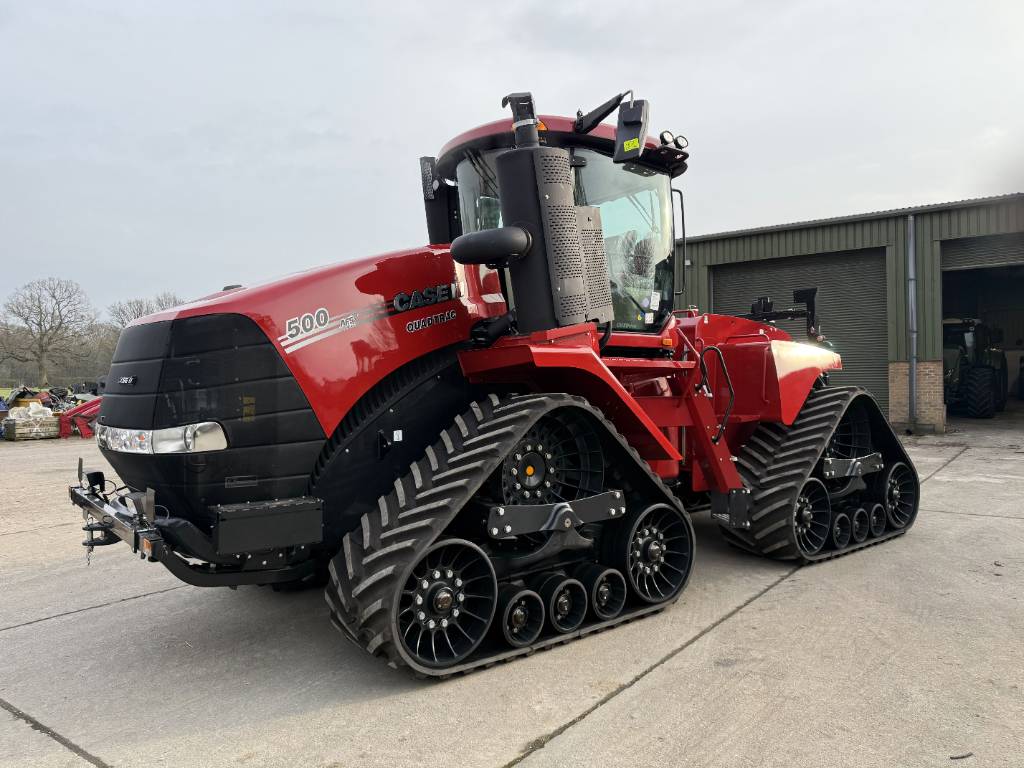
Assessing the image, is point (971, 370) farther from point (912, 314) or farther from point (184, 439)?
point (184, 439)

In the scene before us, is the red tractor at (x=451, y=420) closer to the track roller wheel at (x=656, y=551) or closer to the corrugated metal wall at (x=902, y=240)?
the track roller wheel at (x=656, y=551)

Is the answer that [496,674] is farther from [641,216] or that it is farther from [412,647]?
[641,216]

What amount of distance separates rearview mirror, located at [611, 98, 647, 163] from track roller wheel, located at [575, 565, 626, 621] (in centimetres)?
215

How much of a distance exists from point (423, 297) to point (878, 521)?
4.48 metres

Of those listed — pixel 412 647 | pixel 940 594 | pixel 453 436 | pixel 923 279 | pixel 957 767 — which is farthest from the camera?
pixel 923 279

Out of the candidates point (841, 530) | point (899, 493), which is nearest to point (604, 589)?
point (841, 530)

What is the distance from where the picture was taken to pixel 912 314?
15.9m

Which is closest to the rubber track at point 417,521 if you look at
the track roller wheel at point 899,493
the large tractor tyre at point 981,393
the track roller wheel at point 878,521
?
the track roller wheel at point 878,521

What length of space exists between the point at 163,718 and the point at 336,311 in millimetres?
1892

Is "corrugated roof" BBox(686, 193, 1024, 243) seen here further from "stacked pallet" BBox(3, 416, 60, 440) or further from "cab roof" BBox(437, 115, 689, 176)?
"stacked pallet" BBox(3, 416, 60, 440)

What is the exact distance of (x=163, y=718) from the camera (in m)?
3.13

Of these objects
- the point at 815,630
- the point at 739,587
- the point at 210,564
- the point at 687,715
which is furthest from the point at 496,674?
the point at 739,587

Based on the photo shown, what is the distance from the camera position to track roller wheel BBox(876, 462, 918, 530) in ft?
20.5

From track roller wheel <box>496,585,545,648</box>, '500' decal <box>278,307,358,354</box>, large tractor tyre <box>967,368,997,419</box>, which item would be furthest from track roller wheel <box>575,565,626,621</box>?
large tractor tyre <box>967,368,997,419</box>
